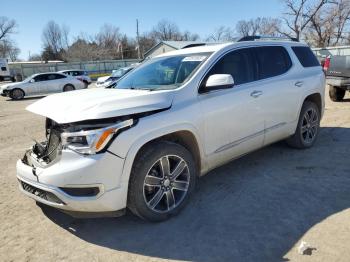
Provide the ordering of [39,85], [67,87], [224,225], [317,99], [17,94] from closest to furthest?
1. [224,225]
2. [317,99]
3. [17,94]
4. [39,85]
5. [67,87]

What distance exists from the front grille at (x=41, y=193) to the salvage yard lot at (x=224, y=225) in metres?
0.44

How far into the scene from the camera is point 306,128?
18.5ft

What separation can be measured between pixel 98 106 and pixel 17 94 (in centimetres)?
1932

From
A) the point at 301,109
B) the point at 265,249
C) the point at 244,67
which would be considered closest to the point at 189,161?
the point at 265,249

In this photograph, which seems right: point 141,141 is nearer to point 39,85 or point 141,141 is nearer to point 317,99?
point 317,99

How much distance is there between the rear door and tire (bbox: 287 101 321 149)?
0.38 metres

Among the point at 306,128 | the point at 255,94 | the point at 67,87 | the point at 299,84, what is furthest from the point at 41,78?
the point at 255,94

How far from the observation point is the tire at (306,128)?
5453mm

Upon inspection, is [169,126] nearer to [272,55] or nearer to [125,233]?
[125,233]

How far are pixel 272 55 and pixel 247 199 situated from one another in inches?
87.8

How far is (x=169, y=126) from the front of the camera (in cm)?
339

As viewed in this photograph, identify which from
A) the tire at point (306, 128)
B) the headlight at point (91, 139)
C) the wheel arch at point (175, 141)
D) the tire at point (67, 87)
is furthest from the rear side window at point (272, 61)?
the tire at point (67, 87)

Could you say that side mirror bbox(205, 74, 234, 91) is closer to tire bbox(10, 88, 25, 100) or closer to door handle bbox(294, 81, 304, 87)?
door handle bbox(294, 81, 304, 87)

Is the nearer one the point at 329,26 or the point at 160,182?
the point at 160,182
